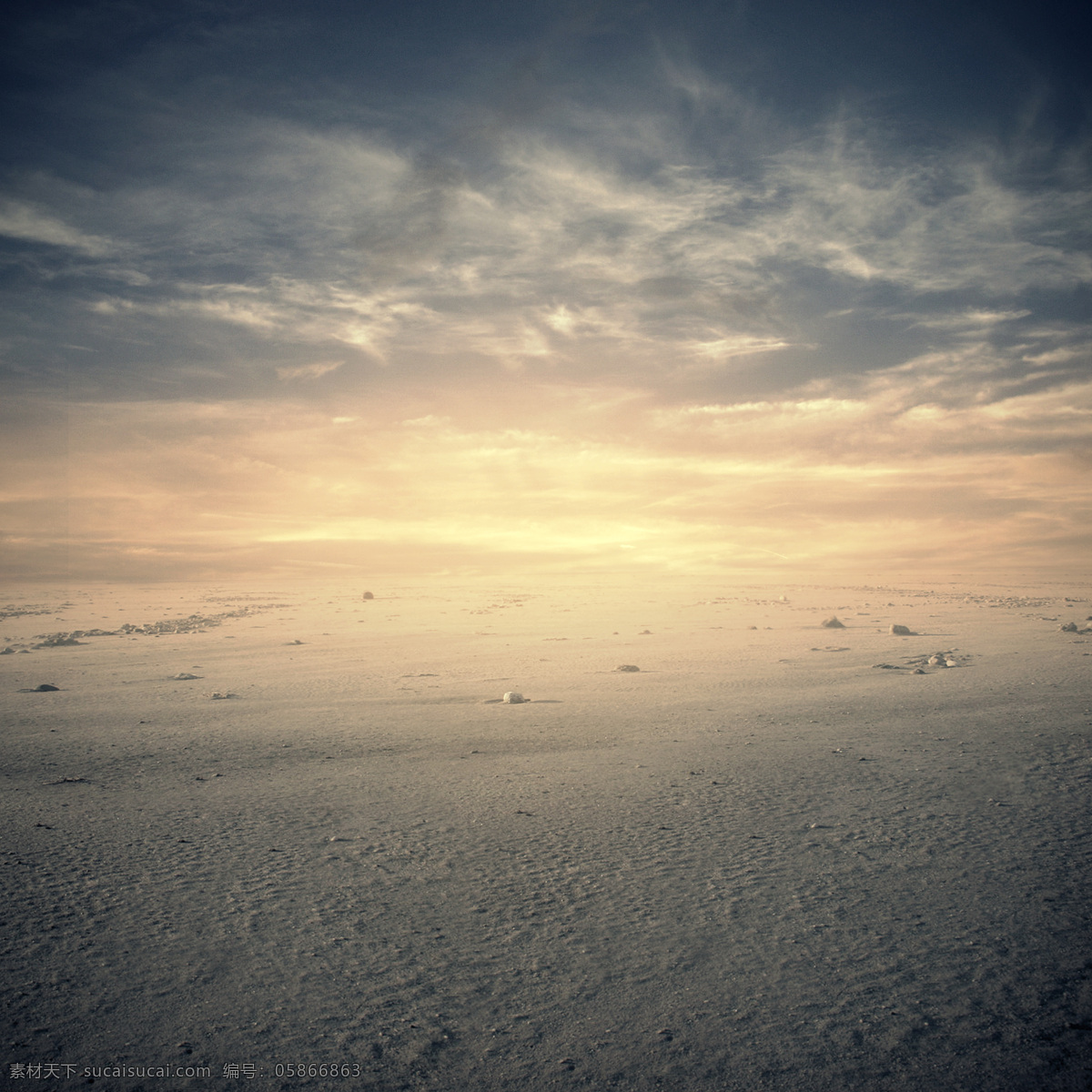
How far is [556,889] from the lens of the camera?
12.7 ft

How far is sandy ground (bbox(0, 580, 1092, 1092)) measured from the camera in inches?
104

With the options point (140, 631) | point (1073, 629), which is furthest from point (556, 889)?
point (140, 631)

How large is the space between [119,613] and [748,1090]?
31.1 metres

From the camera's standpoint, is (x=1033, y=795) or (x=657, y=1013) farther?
(x=1033, y=795)

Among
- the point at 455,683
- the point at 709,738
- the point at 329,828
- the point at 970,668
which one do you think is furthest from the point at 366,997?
the point at 970,668

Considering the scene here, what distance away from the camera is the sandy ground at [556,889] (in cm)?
264

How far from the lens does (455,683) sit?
10.6 meters

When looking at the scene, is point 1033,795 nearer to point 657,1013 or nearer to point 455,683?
point 657,1013

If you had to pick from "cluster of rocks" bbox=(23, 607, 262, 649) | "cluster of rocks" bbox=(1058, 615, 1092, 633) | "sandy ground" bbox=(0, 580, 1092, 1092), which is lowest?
"sandy ground" bbox=(0, 580, 1092, 1092)

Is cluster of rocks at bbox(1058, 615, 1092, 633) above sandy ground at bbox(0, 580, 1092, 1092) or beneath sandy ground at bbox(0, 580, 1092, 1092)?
above

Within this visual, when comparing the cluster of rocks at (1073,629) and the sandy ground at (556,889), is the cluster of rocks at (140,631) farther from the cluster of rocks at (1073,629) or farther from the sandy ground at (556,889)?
the cluster of rocks at (1073,629)

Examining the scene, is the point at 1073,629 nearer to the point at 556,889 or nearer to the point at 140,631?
the point at 556,889

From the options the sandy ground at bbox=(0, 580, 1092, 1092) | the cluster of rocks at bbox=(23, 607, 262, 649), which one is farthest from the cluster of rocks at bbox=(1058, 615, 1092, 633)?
the cluster of rocks at bbox=(23, 607, 262, 649)

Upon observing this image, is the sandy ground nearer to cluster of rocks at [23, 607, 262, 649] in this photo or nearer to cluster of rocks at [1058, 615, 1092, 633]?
cluster of rocks at [1058, 615, 1092, 633]
